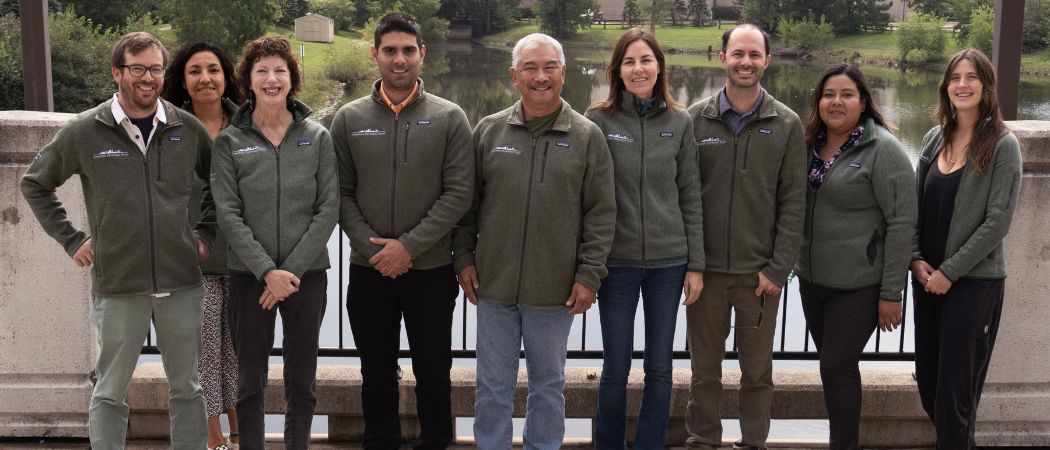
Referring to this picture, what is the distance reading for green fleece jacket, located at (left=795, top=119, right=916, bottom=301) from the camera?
140 inches

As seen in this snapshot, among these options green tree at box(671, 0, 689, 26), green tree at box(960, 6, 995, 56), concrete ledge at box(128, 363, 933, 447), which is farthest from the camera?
green tree at box(671, 0, 689, 26)

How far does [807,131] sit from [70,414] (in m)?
3.36

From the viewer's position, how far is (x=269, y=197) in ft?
11.3

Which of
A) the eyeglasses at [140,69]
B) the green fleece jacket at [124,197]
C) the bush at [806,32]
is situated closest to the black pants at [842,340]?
the green fleece jacket at [124,197]

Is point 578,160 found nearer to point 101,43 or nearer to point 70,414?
point 70,414

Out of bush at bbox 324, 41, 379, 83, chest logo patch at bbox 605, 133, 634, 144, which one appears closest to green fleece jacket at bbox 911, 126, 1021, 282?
chest logo patch at bbox 605, 133, 634, 144

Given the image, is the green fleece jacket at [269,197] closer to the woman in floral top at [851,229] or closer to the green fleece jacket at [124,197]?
the green fleece jacket at [124,197]

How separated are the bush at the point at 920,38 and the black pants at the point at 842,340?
44202 millimetres

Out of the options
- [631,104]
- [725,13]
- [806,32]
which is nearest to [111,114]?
[631,104]

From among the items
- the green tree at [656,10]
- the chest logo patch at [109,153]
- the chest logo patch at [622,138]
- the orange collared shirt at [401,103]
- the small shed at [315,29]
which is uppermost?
the green tree at [656,10]

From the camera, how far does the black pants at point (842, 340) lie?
3662 mm

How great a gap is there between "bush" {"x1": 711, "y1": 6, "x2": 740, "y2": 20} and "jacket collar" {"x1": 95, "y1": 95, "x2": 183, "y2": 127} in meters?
41.5

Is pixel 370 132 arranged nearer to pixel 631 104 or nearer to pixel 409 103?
pixel 409 103

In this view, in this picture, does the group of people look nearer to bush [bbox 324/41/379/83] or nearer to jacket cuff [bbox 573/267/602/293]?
jacket cuff [bbox 573/267/602/293]
